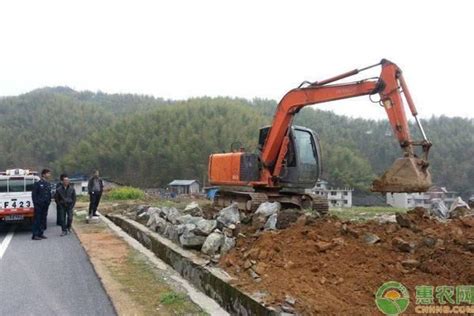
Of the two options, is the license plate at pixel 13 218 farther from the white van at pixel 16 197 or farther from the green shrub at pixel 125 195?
the green shrub at pixel 125 195

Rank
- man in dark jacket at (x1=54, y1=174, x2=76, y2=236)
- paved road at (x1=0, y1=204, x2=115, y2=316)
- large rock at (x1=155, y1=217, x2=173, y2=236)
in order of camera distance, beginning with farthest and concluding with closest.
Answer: man in dark jacket at (x1=54, y1=174, x2=76, y2=236) → large rock at (x1=155, y1=217, x2=173, y2=236) → paved road at (x1=0, y1=204, x2=115, y2=316)

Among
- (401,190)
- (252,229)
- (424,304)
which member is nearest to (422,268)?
(424,304)

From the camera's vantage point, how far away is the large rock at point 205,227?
834 centimetres

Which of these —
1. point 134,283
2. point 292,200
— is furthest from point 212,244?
point 292,200

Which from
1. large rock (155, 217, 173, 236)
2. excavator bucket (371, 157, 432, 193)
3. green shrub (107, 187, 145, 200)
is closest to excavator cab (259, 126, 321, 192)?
large rock (155, 217, 173, 236)

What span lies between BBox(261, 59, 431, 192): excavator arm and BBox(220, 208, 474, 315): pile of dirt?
2.50 ft

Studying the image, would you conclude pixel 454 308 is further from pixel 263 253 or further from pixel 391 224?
pixel 391 224

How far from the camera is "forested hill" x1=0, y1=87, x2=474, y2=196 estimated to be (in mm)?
69938

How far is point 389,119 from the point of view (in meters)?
9.92

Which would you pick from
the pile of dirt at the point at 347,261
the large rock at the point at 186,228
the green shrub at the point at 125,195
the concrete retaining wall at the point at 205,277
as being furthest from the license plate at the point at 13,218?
the green shrub at the point at 125,195

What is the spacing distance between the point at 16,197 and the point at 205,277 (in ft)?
29.8

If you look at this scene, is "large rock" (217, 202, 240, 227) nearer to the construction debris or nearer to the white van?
the construction debris

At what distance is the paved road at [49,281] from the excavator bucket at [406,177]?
5.23 metres

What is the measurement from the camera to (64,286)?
7137 millimetres
